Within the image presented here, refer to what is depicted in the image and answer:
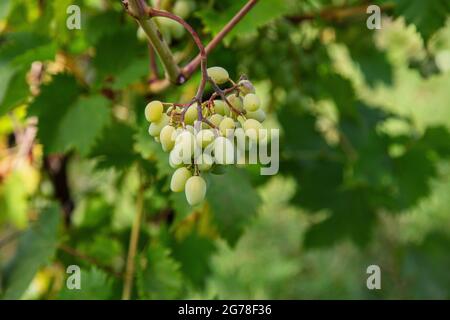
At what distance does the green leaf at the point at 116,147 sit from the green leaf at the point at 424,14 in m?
0.45

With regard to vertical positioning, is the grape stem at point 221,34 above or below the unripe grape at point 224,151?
above

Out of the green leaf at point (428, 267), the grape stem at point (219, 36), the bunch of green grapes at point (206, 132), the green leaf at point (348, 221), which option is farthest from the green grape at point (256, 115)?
the green leaf at point (428, 267)

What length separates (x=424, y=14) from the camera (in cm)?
81

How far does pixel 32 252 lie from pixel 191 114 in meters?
0.57

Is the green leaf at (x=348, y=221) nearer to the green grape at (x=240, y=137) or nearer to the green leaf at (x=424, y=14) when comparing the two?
the green leaf at (x=424, y=14)

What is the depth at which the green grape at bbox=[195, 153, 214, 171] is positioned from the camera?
1.79ft

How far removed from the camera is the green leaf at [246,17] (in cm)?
76

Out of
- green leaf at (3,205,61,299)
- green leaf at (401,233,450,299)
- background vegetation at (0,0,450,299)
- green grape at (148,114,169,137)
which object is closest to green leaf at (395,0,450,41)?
background vegetation at (0,0,450,299)

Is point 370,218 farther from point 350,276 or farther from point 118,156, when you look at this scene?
point 350,276

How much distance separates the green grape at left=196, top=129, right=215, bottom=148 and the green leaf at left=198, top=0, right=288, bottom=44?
0.79 ft

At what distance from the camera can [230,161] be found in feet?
1.77

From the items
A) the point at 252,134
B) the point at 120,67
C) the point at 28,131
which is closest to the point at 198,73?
the point at 120,67

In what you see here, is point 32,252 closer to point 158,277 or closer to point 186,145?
point 158,277

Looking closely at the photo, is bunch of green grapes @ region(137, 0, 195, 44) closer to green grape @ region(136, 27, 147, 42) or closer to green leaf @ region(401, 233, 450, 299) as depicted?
green grape @ region(136, 27, 147, 42)
